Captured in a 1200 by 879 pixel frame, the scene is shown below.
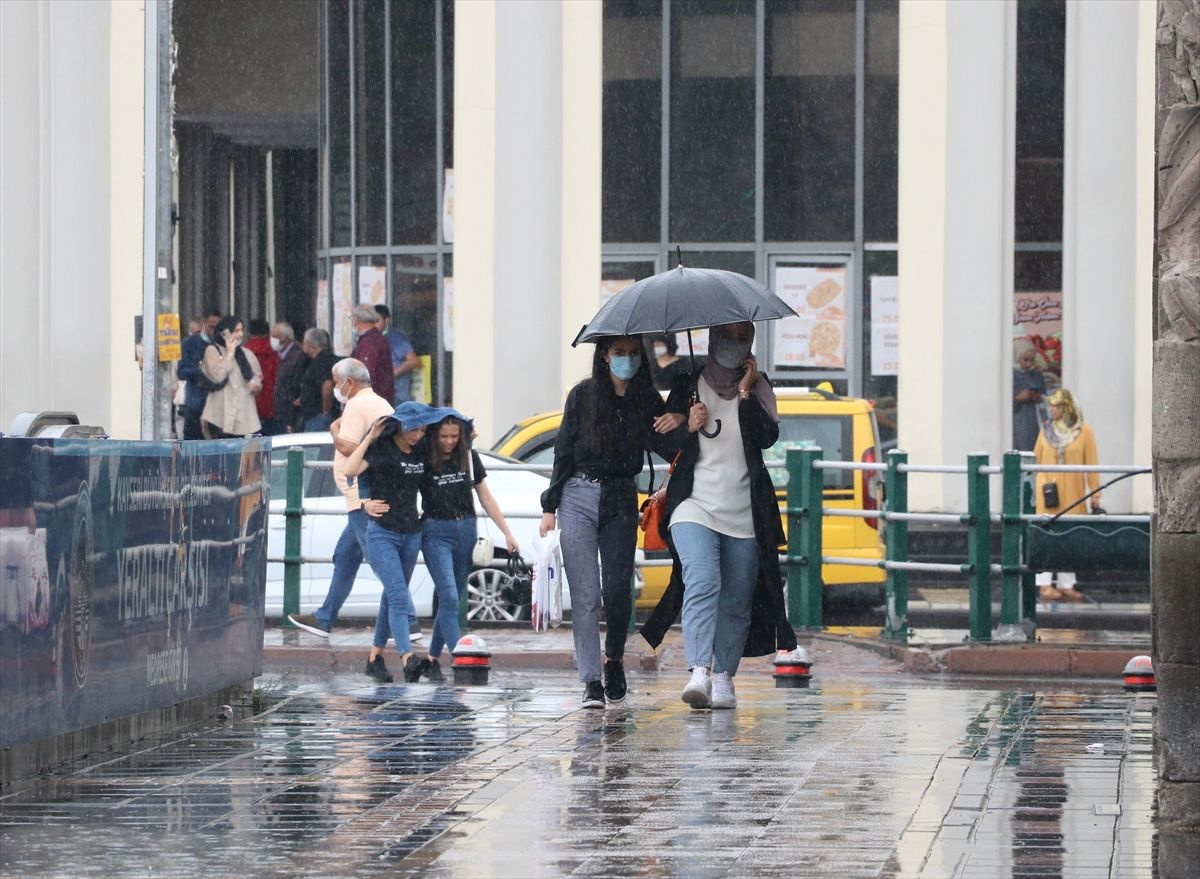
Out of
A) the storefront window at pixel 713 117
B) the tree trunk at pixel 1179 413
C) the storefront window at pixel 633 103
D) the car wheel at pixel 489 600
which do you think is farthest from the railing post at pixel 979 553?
the storefront window at pixel 633 103

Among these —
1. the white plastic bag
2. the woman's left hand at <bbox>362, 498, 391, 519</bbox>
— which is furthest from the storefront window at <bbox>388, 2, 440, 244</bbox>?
the white plastic bag

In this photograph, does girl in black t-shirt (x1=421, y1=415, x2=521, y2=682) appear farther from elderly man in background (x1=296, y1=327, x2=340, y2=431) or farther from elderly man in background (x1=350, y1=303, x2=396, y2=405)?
elderly man in background (x1=296, y1=327, x2=340, y2=431)

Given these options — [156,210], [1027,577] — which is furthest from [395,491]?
[156,210]

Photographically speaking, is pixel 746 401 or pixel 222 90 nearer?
pixel 746 401

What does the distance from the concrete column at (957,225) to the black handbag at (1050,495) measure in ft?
14.8

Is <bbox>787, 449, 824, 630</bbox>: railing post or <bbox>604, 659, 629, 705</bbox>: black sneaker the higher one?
<bbox>787, 449, 824, 630</bbox>: railing post

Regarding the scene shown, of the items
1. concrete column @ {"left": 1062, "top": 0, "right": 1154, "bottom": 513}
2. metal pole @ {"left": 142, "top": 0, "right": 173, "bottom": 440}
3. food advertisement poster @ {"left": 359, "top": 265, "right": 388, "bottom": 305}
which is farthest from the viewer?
food advertisement poster @ {"left": 359, "top": 265, "right": 388, "bottom": 305}

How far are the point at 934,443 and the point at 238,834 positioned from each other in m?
15.9

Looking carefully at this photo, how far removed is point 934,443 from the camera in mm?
22484

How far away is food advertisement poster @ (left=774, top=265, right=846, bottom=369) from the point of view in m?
23.8

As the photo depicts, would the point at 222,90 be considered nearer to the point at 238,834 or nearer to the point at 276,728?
the point at 276,728

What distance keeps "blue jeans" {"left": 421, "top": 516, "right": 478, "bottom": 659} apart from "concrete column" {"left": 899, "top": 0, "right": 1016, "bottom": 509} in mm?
10161

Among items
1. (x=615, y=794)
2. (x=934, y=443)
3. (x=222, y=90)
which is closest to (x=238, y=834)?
(x=615, y=794)

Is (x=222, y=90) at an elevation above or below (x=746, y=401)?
above
